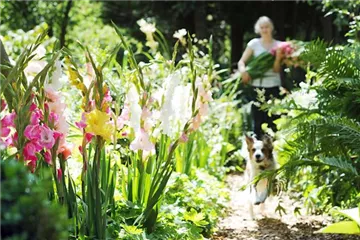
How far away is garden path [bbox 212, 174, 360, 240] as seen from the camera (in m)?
5.47

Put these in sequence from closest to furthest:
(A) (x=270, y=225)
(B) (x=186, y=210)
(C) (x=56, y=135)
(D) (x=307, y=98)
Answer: (C) (x=56, y=135), (B) (x=186, y=210), (A) (x=270, y=225), (D) (x=307, y=98)

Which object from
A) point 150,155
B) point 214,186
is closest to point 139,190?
point 150,155

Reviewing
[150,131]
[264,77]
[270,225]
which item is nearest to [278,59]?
[264,77]

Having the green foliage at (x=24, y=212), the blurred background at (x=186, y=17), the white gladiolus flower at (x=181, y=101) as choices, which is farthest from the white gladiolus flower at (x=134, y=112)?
the blurred background at (x=186, y=17)

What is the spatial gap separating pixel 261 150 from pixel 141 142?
8.28 ft

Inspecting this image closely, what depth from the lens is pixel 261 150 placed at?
631cm

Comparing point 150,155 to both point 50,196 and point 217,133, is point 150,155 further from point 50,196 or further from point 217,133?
point 217,133

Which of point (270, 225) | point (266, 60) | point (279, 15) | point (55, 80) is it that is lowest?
point (270, 225)

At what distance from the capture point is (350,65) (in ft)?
16.8

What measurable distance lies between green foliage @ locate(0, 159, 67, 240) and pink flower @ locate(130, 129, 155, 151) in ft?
6.63

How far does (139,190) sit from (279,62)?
487 cm

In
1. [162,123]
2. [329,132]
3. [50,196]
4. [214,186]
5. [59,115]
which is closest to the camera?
[59,115]

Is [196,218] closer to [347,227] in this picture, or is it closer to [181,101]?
[181,101]

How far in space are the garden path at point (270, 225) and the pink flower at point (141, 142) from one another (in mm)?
1590
